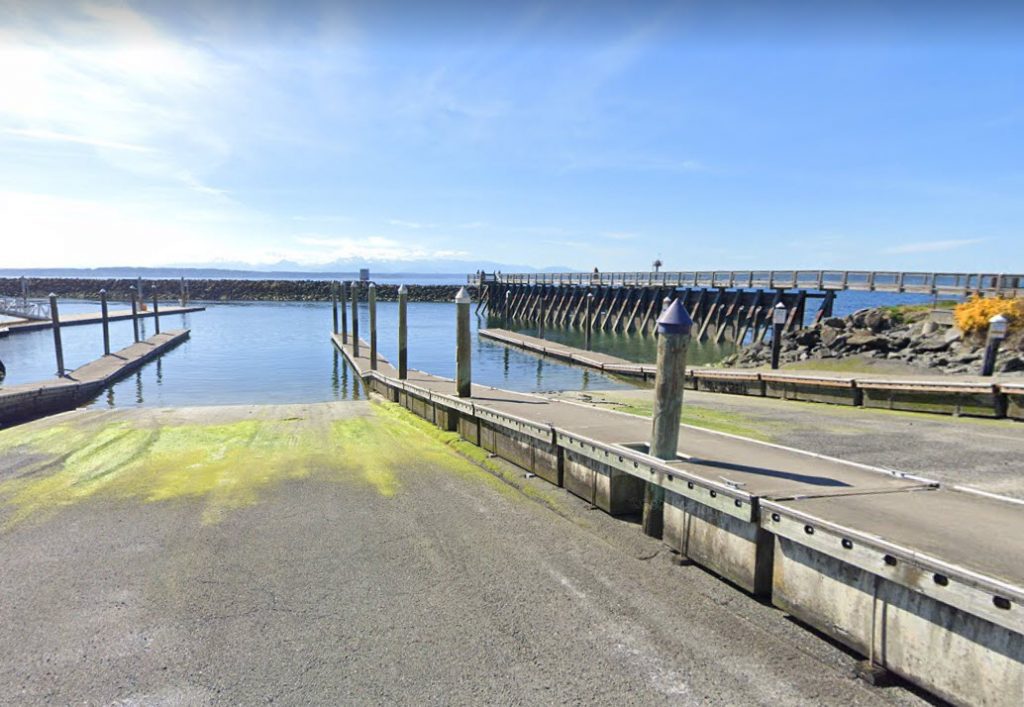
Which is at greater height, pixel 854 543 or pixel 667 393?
pixel 667 393

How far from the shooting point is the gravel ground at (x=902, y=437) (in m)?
8.12

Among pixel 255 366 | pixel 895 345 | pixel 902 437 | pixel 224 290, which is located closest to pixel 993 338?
pixel 902 437

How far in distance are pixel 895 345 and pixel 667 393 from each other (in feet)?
73.9

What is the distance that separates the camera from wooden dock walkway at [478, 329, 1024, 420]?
11.8m

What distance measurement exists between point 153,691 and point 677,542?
4788 millimetres

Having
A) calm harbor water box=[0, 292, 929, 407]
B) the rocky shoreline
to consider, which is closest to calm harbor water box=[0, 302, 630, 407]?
calm harbor water box=[0, 292, 929, 407]

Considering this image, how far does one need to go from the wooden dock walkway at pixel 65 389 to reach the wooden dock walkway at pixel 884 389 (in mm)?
21326

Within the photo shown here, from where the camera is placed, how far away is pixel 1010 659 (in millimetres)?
3371

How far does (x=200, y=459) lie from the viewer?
34.7 ft

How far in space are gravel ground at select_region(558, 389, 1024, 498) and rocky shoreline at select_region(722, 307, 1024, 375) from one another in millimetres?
7503

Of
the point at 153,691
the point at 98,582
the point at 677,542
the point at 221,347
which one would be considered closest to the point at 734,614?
the point at 677,542

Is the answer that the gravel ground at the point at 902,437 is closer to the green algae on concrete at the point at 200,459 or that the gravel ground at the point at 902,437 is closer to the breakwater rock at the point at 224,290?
the green algae on concrete at the point at 200,459

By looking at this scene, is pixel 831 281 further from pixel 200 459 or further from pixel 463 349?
pixel 200 459

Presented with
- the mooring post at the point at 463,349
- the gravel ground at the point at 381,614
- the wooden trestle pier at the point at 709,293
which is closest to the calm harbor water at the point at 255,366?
the wooden trestle pier at the point at 709,293
